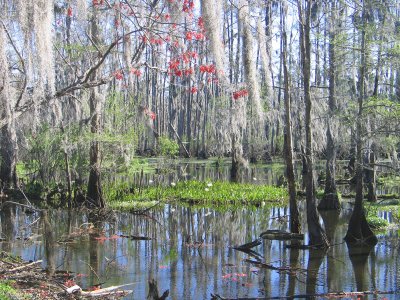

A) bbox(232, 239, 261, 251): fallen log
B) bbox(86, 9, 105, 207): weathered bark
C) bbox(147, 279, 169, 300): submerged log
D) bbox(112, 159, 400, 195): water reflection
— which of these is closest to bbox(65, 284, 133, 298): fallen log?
bbox(147, 279, 169, 300): submerged log

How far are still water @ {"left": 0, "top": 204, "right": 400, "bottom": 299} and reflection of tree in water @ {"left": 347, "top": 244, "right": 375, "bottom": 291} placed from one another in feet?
0.06

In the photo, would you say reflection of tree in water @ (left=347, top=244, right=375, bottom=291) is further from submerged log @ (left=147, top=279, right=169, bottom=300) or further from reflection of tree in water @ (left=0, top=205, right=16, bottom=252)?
reflection of tree in water @ (left=0, top=205, right=16, bottom=252)

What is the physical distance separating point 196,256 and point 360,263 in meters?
3.13

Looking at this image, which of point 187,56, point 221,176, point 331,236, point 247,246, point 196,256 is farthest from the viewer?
point 221,176

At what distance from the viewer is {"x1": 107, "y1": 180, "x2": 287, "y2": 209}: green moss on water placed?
17.4m

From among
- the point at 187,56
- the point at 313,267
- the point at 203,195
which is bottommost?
the point at 313,267

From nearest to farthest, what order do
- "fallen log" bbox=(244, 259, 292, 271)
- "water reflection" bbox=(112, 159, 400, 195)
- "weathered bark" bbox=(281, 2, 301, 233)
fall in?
"fallen log" bbox=(244, 259, 292, 271) < "weathered bark" bbox=(281, 2, 301, 233) < "water reflection" bbox=(112, 159, 400, 195)

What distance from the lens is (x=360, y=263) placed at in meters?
9.66

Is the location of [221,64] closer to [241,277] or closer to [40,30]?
[40,30]

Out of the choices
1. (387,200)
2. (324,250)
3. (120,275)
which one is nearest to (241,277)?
Answer: (120,275)

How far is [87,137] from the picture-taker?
51.8 feet

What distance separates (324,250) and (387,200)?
25.5 ft

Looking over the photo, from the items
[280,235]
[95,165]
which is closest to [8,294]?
[280,235]

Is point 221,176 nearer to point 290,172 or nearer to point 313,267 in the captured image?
point 290,172
